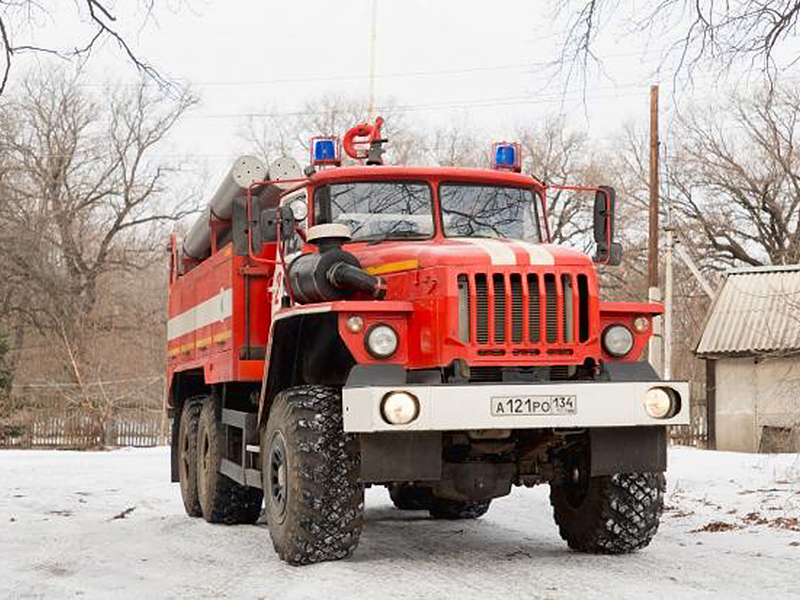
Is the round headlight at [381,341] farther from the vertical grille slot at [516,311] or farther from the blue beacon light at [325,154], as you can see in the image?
the blue beacon light at [325,154]

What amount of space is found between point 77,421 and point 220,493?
23.9m

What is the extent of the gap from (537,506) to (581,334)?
485 cm

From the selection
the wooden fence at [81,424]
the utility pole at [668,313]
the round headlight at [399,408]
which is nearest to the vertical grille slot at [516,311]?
the round headlight at [399,408]

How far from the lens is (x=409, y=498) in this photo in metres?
11.6

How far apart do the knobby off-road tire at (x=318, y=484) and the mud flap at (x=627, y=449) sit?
1.53 meters

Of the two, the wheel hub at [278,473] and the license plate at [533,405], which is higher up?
the license plate at [533,405]

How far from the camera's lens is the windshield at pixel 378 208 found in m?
9.27

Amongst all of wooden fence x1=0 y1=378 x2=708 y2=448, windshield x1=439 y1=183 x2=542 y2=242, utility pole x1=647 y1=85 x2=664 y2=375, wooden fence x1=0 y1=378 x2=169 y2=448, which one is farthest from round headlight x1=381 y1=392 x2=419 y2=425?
wooden fence x1=0 y1=378 x2=169 y2=448

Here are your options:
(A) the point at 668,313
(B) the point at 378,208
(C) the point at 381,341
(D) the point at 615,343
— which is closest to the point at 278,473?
(C) the point at 381,341

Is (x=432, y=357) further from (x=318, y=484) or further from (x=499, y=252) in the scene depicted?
(x=318, y=484)

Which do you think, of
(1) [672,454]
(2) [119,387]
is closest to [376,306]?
(1) [672,454]

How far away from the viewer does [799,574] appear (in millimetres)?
7852

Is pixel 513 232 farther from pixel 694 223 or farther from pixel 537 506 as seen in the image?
pixel 694 223

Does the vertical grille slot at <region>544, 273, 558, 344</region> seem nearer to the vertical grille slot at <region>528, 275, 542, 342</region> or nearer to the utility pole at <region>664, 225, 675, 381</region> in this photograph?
the vertical grille slot at <region>528, 275, 542, 342</region>
